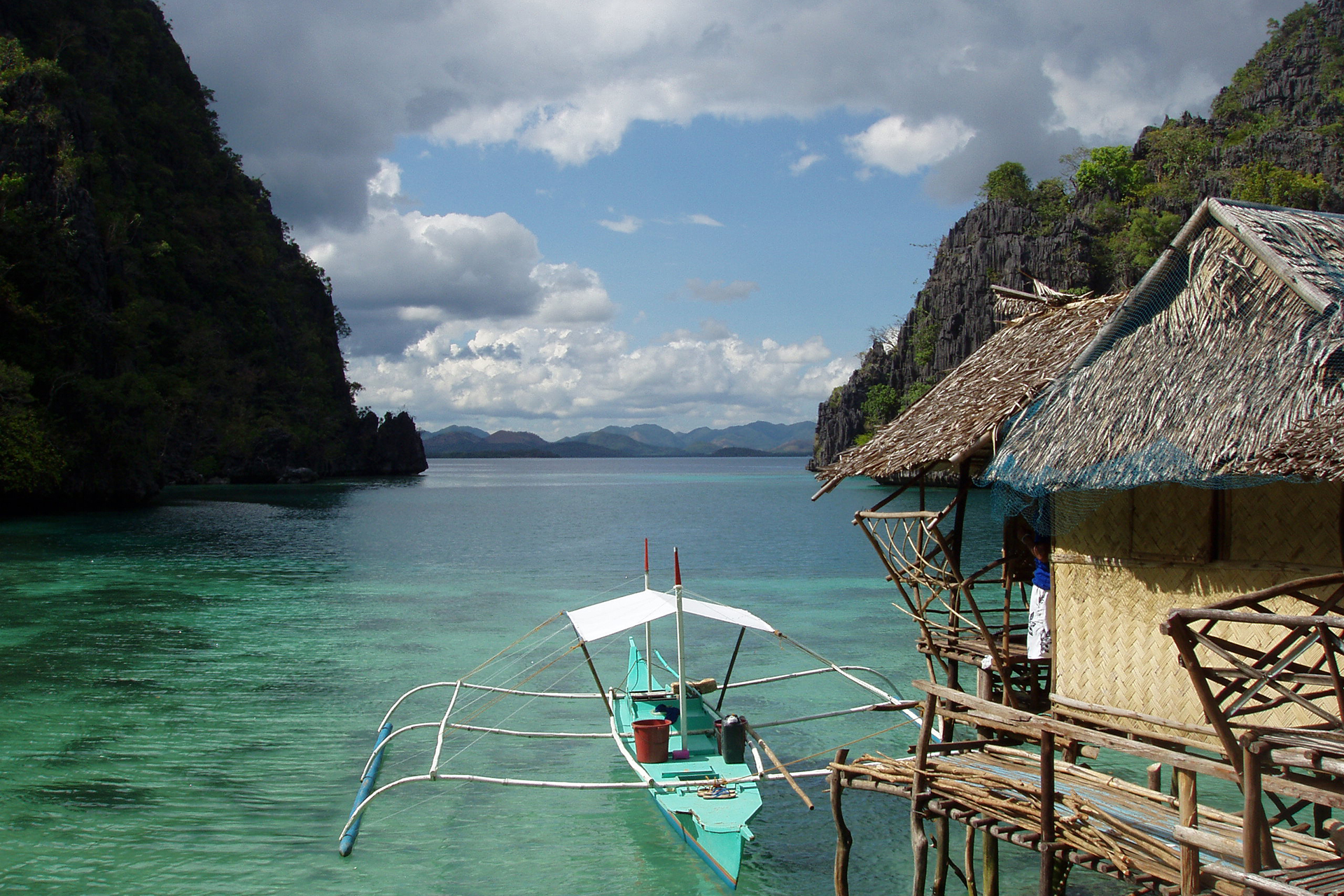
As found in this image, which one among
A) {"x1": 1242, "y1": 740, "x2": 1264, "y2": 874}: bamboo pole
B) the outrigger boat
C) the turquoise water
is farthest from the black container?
{"x1": 1242, "y1": 740, "x2": 1264, "y2": 874}: bamboo pole

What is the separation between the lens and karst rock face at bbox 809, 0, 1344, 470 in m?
64.5

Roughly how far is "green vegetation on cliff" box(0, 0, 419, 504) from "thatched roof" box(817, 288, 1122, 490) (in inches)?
1595

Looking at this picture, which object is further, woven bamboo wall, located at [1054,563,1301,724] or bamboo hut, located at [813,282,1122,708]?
bamboo hut, located at [813,282,1122,708]

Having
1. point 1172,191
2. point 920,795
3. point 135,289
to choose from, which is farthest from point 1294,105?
point 920,795

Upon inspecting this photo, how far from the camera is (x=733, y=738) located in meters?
10.1

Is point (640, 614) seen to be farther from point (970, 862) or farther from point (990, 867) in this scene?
point (990, 867)

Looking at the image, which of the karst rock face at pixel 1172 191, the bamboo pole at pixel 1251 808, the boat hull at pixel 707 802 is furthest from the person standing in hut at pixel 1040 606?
the karst rock face at pixel 1172 191

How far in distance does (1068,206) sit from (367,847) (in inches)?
3219

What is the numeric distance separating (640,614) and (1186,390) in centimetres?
647

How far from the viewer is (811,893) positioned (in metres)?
9.32

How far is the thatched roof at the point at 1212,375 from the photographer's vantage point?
6758 mm

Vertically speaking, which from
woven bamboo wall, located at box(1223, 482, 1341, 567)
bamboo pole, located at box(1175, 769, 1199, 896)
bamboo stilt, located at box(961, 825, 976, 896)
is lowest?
bamboo stilt, located at box(961, 825, 976, 896)

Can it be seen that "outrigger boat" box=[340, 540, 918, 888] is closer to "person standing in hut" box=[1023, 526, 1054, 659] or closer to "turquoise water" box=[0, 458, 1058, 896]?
"turquoise water" box=[0, 458, 1058, 896]

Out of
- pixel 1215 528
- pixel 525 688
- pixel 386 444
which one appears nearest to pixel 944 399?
pixel 1215 528
